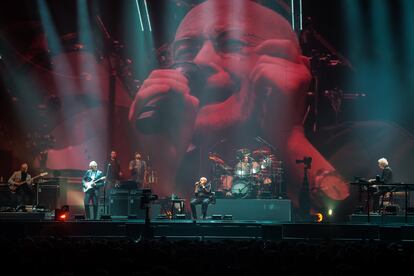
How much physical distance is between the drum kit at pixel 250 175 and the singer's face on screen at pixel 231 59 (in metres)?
1.49

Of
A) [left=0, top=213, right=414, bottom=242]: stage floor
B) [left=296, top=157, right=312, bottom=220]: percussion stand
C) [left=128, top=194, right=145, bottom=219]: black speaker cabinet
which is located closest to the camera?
[left=0, top=213, right=414, bottom=242]: stage floor

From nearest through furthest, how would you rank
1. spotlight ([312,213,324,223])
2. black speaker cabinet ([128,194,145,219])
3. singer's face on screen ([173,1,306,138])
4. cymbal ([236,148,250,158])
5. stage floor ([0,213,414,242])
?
stage floor ([0,213,414,242])
black speaker cabinet ([128,194,145,219])
spotlight ([312,213,324,223])
cymbal ([236,148,250,158])
singer's face on screen ([173,1,306,138])

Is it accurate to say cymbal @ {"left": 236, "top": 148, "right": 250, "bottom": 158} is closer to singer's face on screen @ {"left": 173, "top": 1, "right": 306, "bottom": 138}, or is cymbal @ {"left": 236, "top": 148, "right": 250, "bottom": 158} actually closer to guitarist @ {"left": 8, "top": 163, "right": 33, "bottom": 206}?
singer's face on screen @ {"left": 173, "top": 1, "right": 306, "bottom": 138}

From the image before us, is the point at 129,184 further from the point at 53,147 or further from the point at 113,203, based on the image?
the point at 53,147

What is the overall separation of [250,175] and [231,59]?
421cm

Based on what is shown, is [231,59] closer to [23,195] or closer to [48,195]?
[48,195]

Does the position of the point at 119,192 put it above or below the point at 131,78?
below

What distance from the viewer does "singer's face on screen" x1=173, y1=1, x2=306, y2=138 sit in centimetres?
2169

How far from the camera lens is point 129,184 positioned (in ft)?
59.0

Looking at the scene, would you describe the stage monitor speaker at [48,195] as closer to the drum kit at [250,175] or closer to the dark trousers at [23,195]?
the dark trousers at [23,195]

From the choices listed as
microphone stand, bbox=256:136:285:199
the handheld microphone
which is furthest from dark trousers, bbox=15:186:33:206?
microphone stand, bbox=256:136:285:199

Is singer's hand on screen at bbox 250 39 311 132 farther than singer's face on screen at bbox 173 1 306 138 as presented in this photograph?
No

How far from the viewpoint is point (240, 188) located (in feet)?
64.7

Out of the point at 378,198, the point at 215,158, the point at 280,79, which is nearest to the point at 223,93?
the point at 280,79
